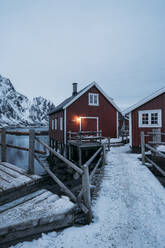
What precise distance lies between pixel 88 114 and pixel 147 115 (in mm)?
7841

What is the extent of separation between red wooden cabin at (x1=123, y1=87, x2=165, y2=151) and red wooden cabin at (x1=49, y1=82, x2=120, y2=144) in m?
6.36

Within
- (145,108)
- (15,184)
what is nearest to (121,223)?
(15,184)

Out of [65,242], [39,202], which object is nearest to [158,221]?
[65,242]

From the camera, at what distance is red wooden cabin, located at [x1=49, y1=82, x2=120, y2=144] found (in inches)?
661

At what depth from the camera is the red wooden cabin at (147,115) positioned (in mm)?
11477

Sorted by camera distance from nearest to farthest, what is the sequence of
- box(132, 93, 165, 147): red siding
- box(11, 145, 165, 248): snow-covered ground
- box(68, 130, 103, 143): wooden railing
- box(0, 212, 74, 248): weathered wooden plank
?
box(0, 212, 74, 248): weathered wooden plank
box(11, 145, 165, 248): snow-covered ground
box(132, 93, 165, 147): red siding
box(68, 130, 103, 143): wooden railing

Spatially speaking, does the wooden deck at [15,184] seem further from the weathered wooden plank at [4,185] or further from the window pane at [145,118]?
the window pane at [145,118]

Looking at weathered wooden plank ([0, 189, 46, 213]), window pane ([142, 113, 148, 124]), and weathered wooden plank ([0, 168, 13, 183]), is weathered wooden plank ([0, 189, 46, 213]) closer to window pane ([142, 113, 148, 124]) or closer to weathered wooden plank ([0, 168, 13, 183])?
weathered wooden plank ([0, 168, 13, 183])

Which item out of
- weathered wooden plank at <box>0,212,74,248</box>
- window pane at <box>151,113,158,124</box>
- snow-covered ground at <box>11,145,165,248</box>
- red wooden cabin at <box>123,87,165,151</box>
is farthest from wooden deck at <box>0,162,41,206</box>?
window pane at <box>151,113,158,124</box>

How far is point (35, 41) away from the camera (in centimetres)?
14475

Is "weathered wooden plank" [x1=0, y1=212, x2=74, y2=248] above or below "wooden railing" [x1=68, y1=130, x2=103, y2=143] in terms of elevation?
below

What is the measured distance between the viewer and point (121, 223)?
10.2ft

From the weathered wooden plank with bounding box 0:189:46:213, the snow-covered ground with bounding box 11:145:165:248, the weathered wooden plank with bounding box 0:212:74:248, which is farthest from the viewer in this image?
the weathered wooden plank with bounding box 0:189:46:213

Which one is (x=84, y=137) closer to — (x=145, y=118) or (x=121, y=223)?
(x=145, y=118)
